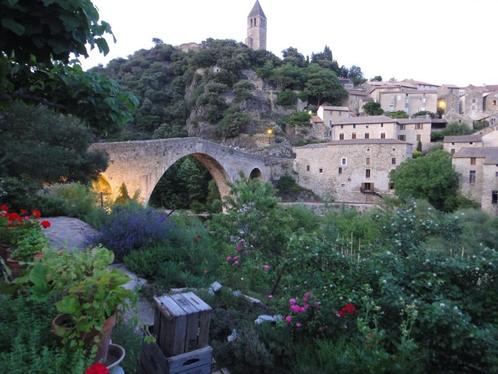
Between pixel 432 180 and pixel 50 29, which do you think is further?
pixel 432 180

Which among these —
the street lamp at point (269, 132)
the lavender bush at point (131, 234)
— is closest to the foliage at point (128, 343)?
the lavender bush at point (131, 234)

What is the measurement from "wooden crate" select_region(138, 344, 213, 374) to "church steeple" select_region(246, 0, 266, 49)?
7562 cm

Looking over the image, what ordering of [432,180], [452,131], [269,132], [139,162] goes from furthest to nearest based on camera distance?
[269,132] → [452,131] → [432,180] → [139,162]

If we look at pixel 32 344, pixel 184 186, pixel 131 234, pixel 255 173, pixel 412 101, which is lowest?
pixel 184 186

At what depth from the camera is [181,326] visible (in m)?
1.98

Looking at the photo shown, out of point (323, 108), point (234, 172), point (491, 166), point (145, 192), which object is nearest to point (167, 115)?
point (323, 108)

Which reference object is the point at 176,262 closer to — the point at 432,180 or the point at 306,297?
the point at 306,297

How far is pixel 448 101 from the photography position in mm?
50781

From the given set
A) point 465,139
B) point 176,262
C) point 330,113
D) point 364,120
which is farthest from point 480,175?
point 176,262

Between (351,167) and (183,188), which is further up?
(351,167)

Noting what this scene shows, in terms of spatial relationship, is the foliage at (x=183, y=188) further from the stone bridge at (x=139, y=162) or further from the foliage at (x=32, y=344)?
the foliage at (x=32, y=344)

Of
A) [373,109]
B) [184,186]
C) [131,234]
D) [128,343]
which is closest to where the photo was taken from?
[128,343]

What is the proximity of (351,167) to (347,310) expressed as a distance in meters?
34.4

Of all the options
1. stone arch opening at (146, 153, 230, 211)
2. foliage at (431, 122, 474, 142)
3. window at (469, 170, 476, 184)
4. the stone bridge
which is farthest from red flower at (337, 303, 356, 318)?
foliage at (431, 122, 474, 142)
